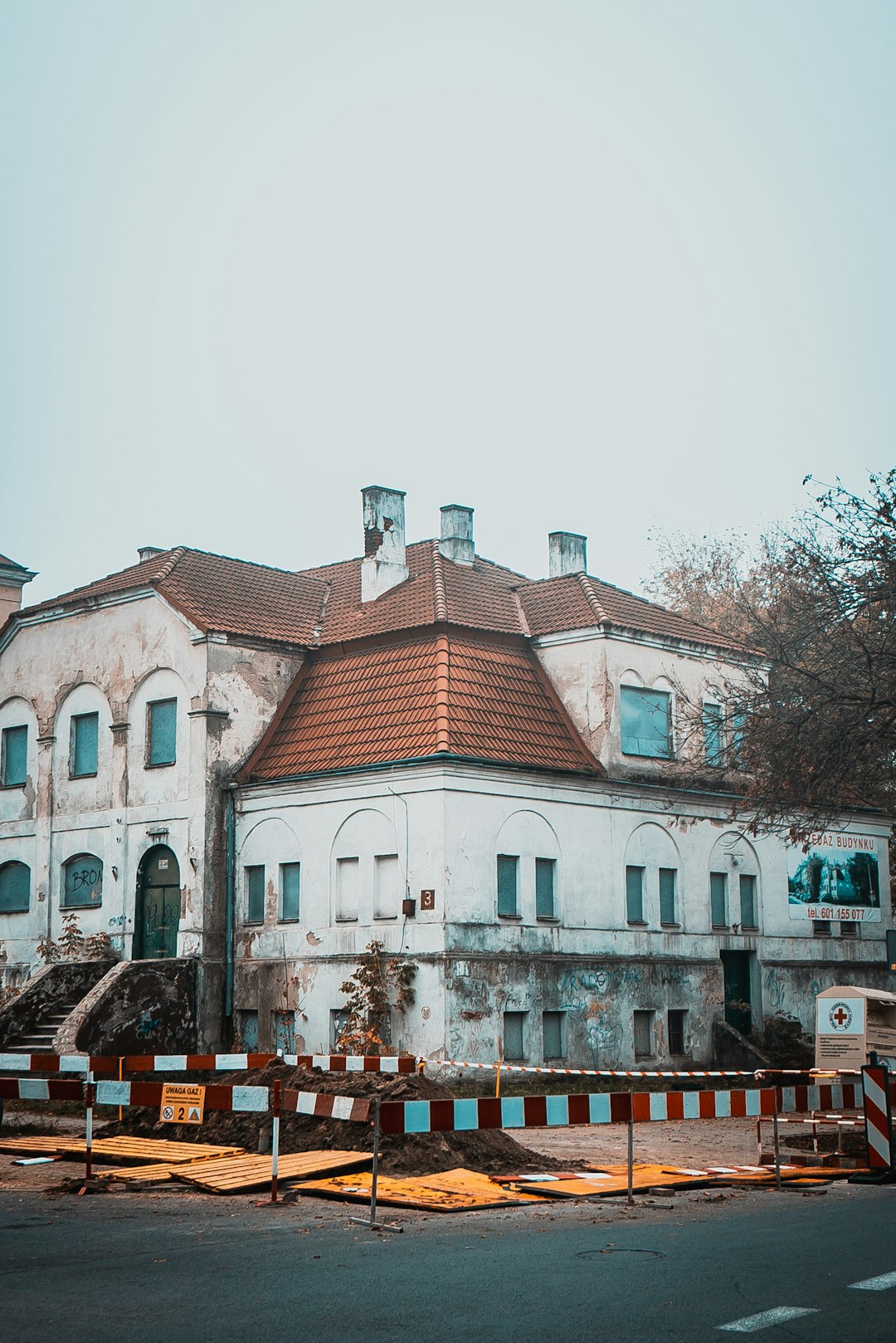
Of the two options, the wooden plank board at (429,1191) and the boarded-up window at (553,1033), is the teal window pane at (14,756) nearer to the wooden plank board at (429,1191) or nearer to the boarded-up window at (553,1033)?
the boarded-up window at (553,1033)

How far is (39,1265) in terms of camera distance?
1095cm

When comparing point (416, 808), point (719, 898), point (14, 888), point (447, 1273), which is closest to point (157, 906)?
point (14, 888)

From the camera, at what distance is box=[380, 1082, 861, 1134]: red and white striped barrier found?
13859 millimetres

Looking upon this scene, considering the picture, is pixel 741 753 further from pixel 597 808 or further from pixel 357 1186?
pixel 357 1186

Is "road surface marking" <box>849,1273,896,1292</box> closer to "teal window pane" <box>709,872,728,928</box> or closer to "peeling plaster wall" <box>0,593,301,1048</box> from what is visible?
"peeling plaster wall" <box>0,593,301,1048</box>

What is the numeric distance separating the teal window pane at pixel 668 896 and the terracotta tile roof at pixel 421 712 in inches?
125

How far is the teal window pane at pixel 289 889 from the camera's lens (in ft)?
104

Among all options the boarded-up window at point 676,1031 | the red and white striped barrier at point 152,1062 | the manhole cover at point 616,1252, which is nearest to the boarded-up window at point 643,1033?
the boarded-up window at point 676,1031

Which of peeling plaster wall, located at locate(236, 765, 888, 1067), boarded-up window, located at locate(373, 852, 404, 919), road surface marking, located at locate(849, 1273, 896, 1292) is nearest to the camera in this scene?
road surface marking, located at locate(849, 1273, 896, 1292)

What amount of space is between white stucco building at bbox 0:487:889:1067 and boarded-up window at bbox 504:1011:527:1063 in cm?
6

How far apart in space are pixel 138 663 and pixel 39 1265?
24.2 m

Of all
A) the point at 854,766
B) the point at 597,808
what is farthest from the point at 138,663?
the point at 854,766

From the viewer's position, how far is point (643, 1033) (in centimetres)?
3200

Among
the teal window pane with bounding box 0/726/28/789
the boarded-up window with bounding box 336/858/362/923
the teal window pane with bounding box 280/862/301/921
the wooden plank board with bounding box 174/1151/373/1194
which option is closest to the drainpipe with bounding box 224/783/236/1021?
the teal window pane with bounding box 280/862/301/921
